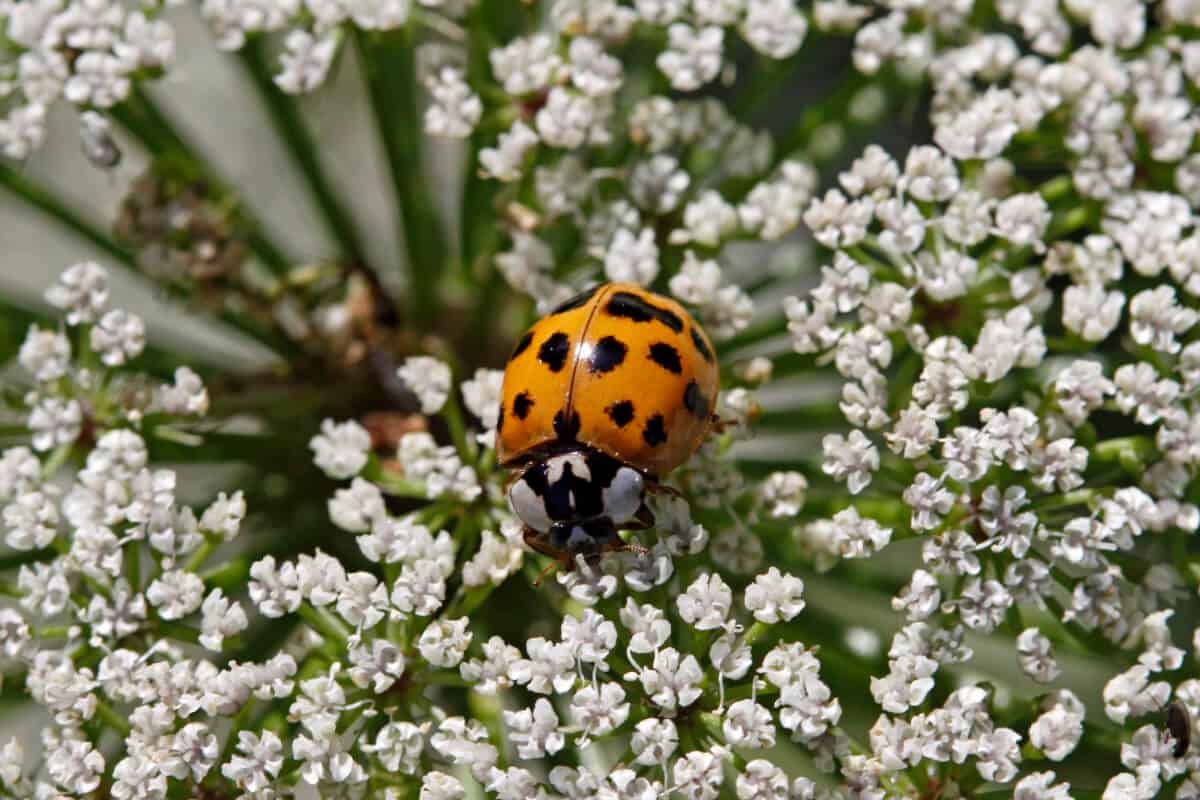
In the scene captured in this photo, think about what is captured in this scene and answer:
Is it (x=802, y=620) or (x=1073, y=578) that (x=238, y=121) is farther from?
(x=1073, y=578)

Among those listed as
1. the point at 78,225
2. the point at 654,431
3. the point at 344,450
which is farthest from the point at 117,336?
the point at 654,431

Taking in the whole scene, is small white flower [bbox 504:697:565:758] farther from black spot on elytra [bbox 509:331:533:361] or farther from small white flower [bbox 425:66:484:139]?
small white flower [bbox 425:66:484:139]

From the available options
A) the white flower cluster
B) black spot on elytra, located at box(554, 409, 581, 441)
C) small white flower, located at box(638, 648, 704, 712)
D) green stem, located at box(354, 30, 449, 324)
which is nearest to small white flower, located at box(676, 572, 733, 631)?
small white flower, located at box(638, 648, 704, 712)

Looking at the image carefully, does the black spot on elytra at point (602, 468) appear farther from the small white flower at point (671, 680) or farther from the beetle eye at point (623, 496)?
the small white flower at point (671, 680)

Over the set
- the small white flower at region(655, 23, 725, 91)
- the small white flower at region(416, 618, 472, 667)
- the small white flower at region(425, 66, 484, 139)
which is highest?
the small white flower at region(655, 23, 725, 91)

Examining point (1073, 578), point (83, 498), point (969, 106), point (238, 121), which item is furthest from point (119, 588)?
point (238, 121)

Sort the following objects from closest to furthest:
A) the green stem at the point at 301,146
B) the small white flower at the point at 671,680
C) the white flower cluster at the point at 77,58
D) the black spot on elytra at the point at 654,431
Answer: the small white flower at the point at 671,680 → the black spot on elytra at the point at 654,431 → the white flower cluster at the point at 77,58 → the green stem at the point at 301,146

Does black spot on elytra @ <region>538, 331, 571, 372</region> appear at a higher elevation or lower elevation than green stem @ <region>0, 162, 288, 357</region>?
higher

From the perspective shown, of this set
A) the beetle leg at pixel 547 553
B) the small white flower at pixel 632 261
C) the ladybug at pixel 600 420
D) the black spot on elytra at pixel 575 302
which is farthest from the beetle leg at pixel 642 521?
the small white flower at pixel 632 261
